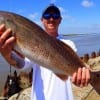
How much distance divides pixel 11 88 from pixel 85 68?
7.89 meters

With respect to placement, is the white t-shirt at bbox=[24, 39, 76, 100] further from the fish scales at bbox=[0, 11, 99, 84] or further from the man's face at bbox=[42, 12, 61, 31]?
the man's face at bbox=[42, 12, 61, 31]

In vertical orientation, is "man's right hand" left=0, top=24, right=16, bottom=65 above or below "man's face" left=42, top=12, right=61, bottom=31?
below

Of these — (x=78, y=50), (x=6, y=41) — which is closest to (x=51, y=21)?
(x=6, y=41)

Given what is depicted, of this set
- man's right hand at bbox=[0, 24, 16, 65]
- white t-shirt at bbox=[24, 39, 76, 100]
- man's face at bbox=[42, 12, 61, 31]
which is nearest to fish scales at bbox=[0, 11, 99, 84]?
man's right hand at bbox=[0, 24, 16, 65]

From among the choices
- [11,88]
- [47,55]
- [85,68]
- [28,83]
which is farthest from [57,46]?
[28,83]

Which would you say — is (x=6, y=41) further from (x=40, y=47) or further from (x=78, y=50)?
(x=78, y=50)

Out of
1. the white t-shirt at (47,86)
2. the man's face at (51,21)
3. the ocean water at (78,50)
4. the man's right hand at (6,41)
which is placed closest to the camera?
the man's right hand at (6,41)

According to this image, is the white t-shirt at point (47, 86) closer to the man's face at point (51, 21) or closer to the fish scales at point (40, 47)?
the fish scales at point (40, 47)

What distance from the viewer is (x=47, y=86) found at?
492cm

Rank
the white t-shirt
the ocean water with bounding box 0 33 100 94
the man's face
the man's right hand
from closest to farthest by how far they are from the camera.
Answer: the man's right hand < the white t-shirt < the man's face < the ocean water with bounding box 0 33 100 94

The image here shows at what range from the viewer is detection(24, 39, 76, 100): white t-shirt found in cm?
490

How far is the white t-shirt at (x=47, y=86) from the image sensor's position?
4.90 metres

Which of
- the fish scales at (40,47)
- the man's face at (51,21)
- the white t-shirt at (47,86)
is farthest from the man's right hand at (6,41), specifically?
the man's face at (51,21)

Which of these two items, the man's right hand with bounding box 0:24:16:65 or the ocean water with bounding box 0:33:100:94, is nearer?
the man's right hand with bounding box 0:24:16:65
